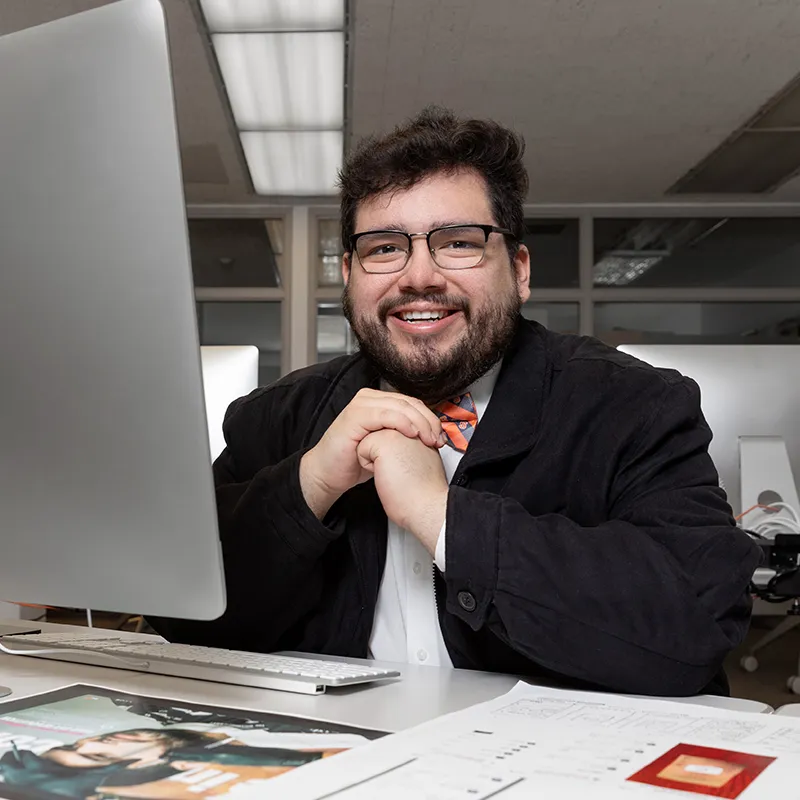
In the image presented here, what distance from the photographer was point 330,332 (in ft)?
24.7

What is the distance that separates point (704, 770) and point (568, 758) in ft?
0.29

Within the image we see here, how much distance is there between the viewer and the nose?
49.7 inches

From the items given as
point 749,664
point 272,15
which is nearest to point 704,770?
point 272,15

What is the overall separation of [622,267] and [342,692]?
7047 millimetres

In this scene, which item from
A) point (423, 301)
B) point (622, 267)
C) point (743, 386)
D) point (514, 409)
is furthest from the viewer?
point (622, 267)

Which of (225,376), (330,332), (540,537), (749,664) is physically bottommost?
(749,664)

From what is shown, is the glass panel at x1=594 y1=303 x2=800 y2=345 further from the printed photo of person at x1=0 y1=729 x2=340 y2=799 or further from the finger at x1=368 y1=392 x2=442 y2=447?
the printed photo of person at x1=0 y1=729 x2=340 y2=799

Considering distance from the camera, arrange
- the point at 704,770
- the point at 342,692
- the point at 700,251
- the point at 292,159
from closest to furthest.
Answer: the point at 704,770 → the point at 342,692 → the point at 292,159 → the point at 700,251

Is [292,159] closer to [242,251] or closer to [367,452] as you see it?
[242,251]

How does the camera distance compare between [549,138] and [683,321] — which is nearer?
[549,138]

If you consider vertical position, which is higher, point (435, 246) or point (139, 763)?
point (435, 246)

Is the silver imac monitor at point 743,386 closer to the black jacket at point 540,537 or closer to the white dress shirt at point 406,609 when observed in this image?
the black jacket at point 540,537

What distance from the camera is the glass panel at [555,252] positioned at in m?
7.40

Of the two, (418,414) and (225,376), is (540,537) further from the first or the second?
(225,376)
